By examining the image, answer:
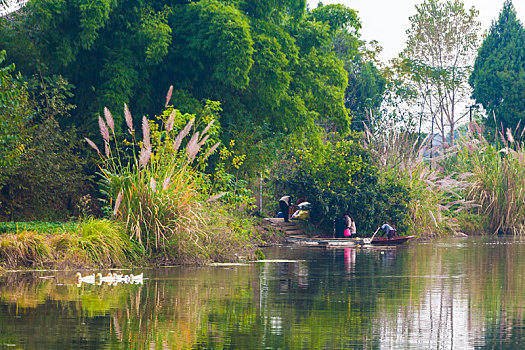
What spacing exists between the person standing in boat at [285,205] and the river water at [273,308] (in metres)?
14.0

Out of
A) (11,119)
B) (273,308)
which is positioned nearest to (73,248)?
(11,119)

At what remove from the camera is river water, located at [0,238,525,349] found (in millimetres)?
10383

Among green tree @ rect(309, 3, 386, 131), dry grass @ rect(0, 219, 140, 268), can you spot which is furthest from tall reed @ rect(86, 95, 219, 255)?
green tree @ rect(309, 3, 386, 131)

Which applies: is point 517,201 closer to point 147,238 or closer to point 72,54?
point 72,54

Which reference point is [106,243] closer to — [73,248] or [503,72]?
[73,248]

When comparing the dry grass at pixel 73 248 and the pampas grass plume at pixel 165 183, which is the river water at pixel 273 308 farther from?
the pampas grass plume at pixel 165 183

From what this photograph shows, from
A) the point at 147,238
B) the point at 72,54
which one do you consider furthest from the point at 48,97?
the point at 147,238

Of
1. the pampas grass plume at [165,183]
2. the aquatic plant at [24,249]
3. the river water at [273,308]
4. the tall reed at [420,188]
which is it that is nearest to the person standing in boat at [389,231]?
the tall reed at [420,188]

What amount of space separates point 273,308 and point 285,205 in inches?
901

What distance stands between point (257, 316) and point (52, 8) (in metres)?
18.1

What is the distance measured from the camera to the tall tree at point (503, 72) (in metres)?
59.5

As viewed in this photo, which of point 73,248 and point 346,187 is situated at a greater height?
point 346,187

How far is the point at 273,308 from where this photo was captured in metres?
13.4

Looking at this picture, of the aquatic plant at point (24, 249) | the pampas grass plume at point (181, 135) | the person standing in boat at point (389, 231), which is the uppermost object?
the pampas grass plume at point (181, 135)
